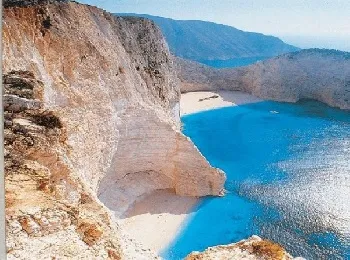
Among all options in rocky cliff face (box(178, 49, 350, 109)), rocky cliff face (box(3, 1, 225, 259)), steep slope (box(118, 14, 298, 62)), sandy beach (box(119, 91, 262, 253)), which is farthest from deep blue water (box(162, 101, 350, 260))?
steep slope (box(118, 14, 298, 62))

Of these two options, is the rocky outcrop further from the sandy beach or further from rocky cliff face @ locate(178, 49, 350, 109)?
rocky cliff face @ locate(178, 49, 350, 109)

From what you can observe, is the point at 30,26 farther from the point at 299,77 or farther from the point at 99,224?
the point at 299,77

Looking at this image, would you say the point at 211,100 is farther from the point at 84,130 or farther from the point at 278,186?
the point at 84,130

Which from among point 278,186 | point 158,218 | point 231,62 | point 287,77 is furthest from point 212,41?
point 158,218

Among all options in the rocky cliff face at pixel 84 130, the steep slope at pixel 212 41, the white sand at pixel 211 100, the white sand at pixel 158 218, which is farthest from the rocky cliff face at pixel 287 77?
the steep slope at pixel 212 41

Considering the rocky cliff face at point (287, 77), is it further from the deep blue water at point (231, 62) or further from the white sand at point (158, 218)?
the deep blue water at point (231, 62)

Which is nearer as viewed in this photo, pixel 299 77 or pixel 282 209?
pixel 282 209

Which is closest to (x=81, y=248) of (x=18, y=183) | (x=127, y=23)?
(x=18, y=183)
